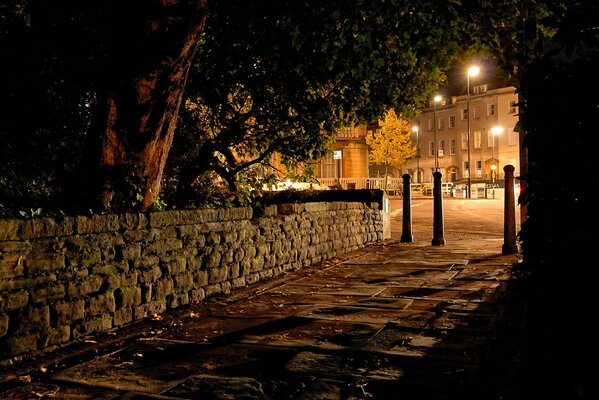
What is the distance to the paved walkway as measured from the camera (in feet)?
11.2

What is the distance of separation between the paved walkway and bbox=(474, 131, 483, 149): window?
55.6 metres

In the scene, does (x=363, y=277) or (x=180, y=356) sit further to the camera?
(x=363, y=277)

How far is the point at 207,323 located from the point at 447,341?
7.71 feet

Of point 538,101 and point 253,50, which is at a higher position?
point 253,50

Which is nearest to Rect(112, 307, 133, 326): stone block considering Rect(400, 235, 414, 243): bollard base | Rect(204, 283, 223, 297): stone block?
Rect(204, 283, 223, 297): stone block

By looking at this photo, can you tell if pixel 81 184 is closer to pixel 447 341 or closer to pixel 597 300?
pixel 447 341

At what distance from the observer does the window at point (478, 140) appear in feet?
194

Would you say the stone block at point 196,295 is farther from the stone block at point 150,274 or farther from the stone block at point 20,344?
the stone block at point 20,344

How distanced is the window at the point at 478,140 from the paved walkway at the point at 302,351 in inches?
2188

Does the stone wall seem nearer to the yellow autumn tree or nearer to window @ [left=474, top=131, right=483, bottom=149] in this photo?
the yellow autumn tree

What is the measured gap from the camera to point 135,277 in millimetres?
5352

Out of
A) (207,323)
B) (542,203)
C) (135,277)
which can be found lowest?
(207,323)

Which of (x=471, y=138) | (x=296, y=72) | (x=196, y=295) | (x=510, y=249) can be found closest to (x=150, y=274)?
(x=196, y=295)

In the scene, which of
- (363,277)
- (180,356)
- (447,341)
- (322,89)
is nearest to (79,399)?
(180,356)
